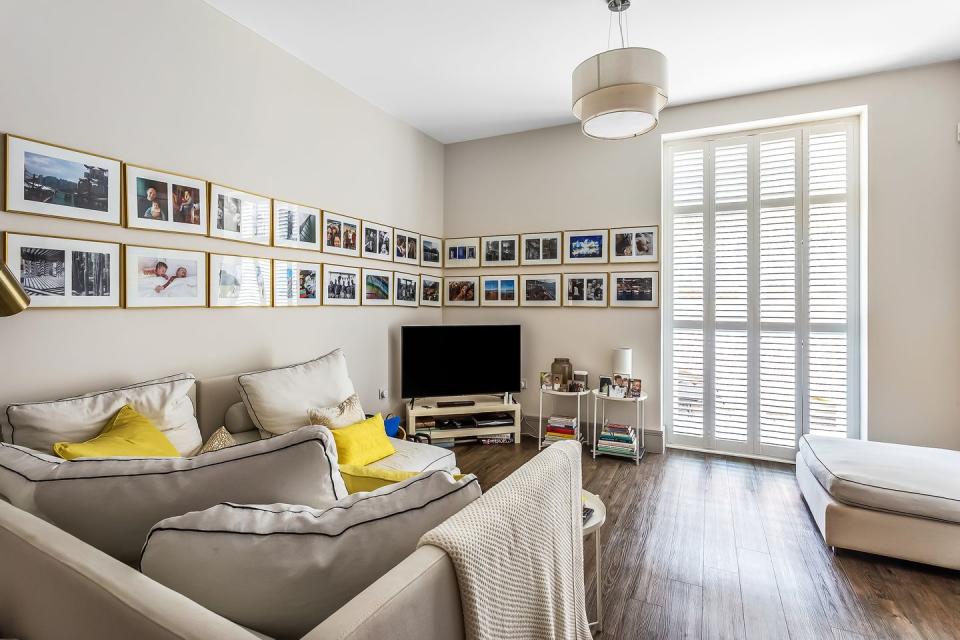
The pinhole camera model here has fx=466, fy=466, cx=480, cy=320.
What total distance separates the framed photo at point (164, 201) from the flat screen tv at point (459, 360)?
1.88 m

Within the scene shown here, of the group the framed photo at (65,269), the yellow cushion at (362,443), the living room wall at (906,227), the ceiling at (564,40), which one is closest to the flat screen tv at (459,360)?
the yellow cushion at (362,443)

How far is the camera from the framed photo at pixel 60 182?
6.30 feet

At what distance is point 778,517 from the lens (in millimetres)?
2828

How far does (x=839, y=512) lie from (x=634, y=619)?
1281 mm

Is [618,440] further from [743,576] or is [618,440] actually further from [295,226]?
[295,226]

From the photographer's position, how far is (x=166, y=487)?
0.94 m

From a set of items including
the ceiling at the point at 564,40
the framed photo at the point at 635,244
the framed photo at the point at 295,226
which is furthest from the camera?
the framed photo at the point at 635,244

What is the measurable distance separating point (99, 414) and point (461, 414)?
275 centimetres

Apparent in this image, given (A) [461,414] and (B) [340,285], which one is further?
(A) [461,414]

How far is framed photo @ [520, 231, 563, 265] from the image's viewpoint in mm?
4449

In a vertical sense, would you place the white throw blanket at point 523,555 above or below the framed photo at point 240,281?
below

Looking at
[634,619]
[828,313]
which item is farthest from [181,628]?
[828,313]

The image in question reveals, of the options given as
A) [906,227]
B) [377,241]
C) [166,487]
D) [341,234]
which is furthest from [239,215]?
[906,227]

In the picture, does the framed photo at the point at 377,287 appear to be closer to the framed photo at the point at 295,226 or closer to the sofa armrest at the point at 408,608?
the framed photo at the point at 295,226
